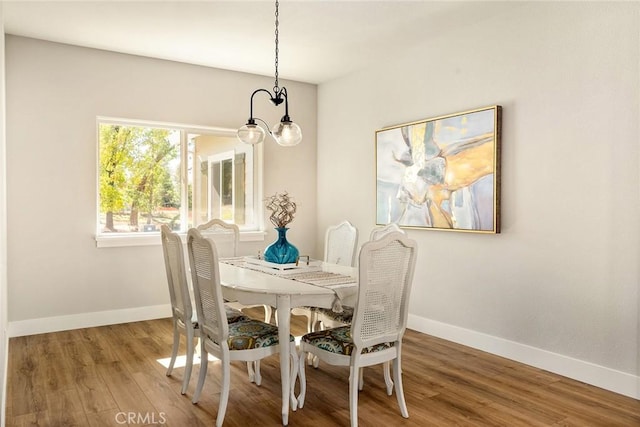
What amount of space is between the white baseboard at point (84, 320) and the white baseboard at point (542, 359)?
8.58ft

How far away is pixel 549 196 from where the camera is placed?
342 cm

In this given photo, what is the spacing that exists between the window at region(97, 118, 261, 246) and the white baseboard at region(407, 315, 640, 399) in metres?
2.45

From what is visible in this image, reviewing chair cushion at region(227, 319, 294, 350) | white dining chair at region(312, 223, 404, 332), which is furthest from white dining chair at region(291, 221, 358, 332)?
chair cushion at region(227, 319, 294, 350)

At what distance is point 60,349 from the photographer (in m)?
3.88

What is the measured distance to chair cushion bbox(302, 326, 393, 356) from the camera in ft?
8.48

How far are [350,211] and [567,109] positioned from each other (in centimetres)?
257

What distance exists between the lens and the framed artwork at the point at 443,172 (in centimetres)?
377

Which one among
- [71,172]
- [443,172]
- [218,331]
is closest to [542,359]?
[443,172]

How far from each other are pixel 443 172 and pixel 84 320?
351 cm

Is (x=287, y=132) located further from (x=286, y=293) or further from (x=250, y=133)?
(x=286, y=293)

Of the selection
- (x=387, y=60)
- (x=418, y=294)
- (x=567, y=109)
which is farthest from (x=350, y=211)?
(x=567, y=109)

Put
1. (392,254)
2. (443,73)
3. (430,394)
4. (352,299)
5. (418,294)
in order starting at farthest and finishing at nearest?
1. (418,294)
2. (443,73)
3. (430,394)
4. (352,299)
5. (392,254)

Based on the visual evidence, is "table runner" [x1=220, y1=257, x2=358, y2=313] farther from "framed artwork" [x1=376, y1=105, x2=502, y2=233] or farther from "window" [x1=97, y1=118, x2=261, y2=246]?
"window" [x1=97, y1=118, x2=261, y2=246]

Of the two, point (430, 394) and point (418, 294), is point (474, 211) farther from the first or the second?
point (430, 394)
